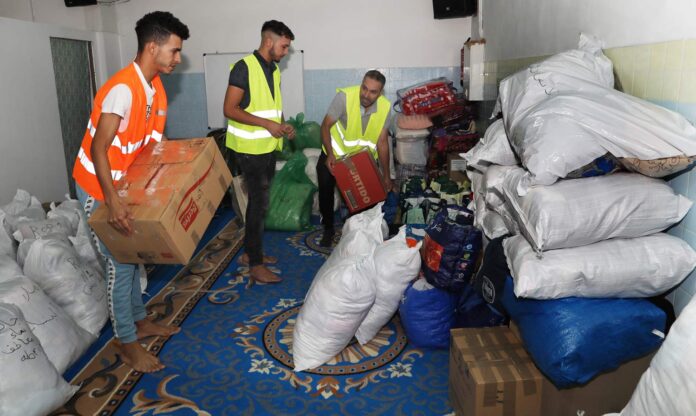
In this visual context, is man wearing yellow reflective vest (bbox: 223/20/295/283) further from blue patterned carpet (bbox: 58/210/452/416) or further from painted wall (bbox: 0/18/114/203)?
painted wall (bbox: 0/18/114/203)

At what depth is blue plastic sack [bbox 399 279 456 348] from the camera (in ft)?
7.57

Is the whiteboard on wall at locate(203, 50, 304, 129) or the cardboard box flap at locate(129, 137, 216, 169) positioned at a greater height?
the whiteboard on wall at locate(203, 50, 304, 129)

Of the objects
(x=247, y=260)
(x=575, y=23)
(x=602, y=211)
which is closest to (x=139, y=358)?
(x=247, y=260)

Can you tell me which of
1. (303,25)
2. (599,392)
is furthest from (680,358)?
(303,25)

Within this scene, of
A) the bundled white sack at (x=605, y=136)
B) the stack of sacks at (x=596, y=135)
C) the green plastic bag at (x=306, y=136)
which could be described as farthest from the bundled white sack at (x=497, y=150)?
the green plastic bag at (x=306, y=136)

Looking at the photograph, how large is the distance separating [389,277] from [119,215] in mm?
1145

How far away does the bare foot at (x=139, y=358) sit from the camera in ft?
7.36

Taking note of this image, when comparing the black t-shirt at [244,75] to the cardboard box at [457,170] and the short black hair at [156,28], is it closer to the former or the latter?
the short black hair at [156,28]

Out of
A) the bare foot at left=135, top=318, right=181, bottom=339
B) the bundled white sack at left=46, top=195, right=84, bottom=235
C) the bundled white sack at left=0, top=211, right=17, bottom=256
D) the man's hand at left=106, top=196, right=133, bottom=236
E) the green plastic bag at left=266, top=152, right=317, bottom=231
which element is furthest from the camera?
the green plastic bag at left=266, top=152, right=317, bottom=231

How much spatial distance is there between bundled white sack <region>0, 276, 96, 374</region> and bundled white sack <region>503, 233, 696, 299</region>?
1865mm

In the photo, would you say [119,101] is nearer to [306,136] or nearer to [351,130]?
[351,130]

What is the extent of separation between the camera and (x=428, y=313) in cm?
232

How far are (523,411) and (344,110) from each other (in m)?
2.43

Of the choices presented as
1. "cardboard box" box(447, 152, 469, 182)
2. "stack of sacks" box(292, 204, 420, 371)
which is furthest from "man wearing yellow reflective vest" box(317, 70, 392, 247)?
"stack of sacks" box(292, 204, 420, 371)
